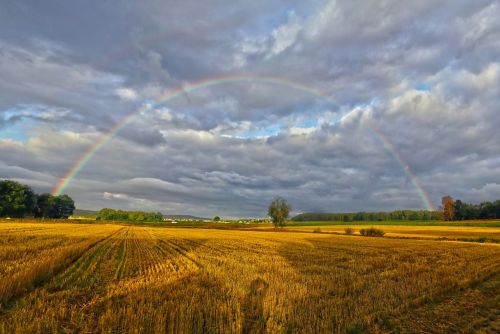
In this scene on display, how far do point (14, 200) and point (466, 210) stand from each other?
189 m

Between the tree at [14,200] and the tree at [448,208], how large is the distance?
17836 centimetres

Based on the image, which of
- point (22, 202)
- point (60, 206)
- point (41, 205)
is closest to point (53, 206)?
point (60, 206)

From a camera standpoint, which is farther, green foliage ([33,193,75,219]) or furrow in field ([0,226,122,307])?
green foliage ([33,193,75,219])

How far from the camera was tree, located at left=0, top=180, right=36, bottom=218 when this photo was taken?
125 metres

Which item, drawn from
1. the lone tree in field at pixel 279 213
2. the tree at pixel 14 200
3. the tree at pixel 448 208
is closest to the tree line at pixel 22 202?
the tree at pixel 14 200

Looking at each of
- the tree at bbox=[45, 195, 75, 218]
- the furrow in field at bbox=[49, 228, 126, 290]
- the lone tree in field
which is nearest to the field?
the furrow in field at bbox=[49, 228, 126, 290]

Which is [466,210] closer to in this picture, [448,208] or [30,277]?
[448,208]

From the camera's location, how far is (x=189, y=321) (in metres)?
7.75

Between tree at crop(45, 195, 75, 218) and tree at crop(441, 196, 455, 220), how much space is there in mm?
187684

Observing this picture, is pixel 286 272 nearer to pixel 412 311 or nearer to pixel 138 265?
pixel 412 311

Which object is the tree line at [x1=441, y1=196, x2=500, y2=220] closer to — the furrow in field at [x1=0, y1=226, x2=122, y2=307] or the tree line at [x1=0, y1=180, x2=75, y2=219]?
the furrow in field at [x1=0, y1=226, x2=122, y2=307]

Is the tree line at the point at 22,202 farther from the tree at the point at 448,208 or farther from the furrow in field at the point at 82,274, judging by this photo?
the tree at the point at 448,208

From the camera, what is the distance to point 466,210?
443 feet

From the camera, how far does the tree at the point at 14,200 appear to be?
12494cm
